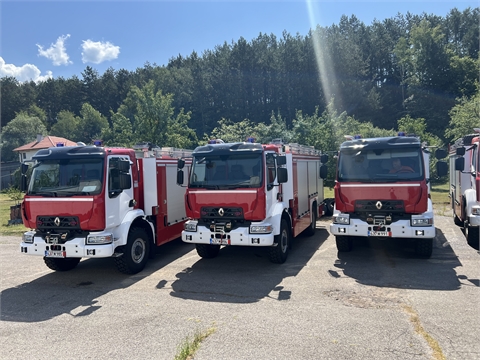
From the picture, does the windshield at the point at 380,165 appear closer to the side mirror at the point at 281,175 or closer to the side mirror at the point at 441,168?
the side mirror at the point at 441,168

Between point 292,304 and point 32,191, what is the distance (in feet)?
18.9

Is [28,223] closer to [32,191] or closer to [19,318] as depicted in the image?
[32,191]

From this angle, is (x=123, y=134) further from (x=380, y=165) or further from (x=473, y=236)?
(x=473, y=236)

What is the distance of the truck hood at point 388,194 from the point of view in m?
8.41

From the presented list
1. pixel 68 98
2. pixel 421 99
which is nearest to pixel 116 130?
pixel 421 99

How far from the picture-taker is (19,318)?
6199mm

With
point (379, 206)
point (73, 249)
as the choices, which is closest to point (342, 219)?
point (379, 206)

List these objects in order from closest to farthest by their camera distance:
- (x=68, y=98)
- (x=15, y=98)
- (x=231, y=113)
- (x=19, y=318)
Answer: (x=19, y=318) < (x=231, y=113) < (x=15, y=98) < (x=68, y=98)

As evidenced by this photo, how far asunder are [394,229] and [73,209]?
265 inches

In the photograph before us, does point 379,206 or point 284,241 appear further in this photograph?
point 284,241

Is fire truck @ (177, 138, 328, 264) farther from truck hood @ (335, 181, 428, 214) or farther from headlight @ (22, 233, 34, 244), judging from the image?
headlight @ (22, 233, 34, 244)

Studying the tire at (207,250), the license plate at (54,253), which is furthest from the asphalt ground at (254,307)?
the license plate at (54,253)

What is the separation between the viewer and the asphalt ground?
4.89 metres

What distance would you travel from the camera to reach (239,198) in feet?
27.2
